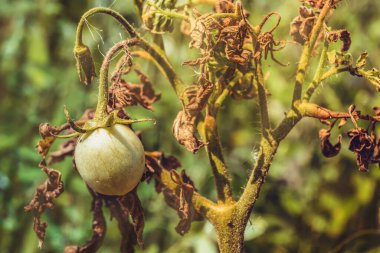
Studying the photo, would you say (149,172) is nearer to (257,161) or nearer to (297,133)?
(257,161)

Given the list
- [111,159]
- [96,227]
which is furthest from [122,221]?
[111,159]

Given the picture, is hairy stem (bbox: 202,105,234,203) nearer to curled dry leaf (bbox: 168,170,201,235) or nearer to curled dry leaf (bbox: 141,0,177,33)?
curled dry leaf (bbox: 168,170,201,235)

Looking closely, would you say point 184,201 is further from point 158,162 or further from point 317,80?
point 317,80

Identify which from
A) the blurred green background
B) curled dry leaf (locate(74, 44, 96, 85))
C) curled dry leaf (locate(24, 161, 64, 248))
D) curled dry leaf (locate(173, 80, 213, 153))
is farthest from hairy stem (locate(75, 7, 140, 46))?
the blurred green background

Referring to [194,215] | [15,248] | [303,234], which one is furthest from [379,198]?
[15,248]

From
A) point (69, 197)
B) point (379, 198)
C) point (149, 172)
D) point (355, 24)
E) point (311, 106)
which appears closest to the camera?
point (311, 106)

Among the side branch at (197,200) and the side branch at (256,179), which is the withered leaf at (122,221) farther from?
the side branch at (256,179)
